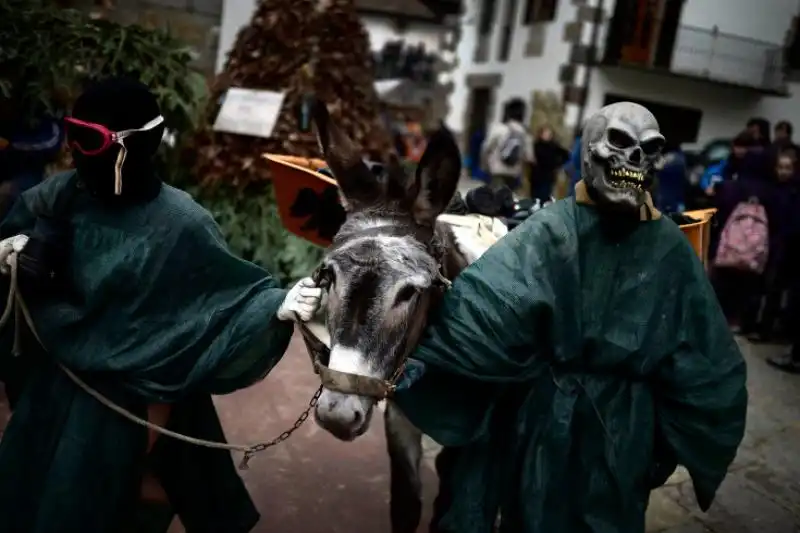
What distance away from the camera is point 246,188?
5879mm

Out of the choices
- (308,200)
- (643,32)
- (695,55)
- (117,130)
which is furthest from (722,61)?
(117,130)

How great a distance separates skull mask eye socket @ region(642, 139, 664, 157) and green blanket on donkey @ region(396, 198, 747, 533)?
0.22m

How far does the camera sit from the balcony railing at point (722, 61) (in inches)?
518

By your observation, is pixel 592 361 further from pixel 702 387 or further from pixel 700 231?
pixel 700 231

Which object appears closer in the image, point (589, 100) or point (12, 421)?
point (12, 421)

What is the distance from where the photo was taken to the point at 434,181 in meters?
2.03

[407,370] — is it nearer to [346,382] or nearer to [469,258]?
[346,382]

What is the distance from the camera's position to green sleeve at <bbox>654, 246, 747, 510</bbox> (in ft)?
6.47

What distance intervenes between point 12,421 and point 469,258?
169 cm

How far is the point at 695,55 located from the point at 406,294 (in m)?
13.9

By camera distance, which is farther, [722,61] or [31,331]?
[722,61]

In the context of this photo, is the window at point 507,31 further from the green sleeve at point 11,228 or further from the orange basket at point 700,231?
the green sleeve at point 11,228

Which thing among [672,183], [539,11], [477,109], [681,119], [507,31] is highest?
[539,11]

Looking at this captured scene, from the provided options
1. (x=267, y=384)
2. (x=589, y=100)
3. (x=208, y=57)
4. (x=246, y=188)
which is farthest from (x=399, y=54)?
(x=267, y=384)
